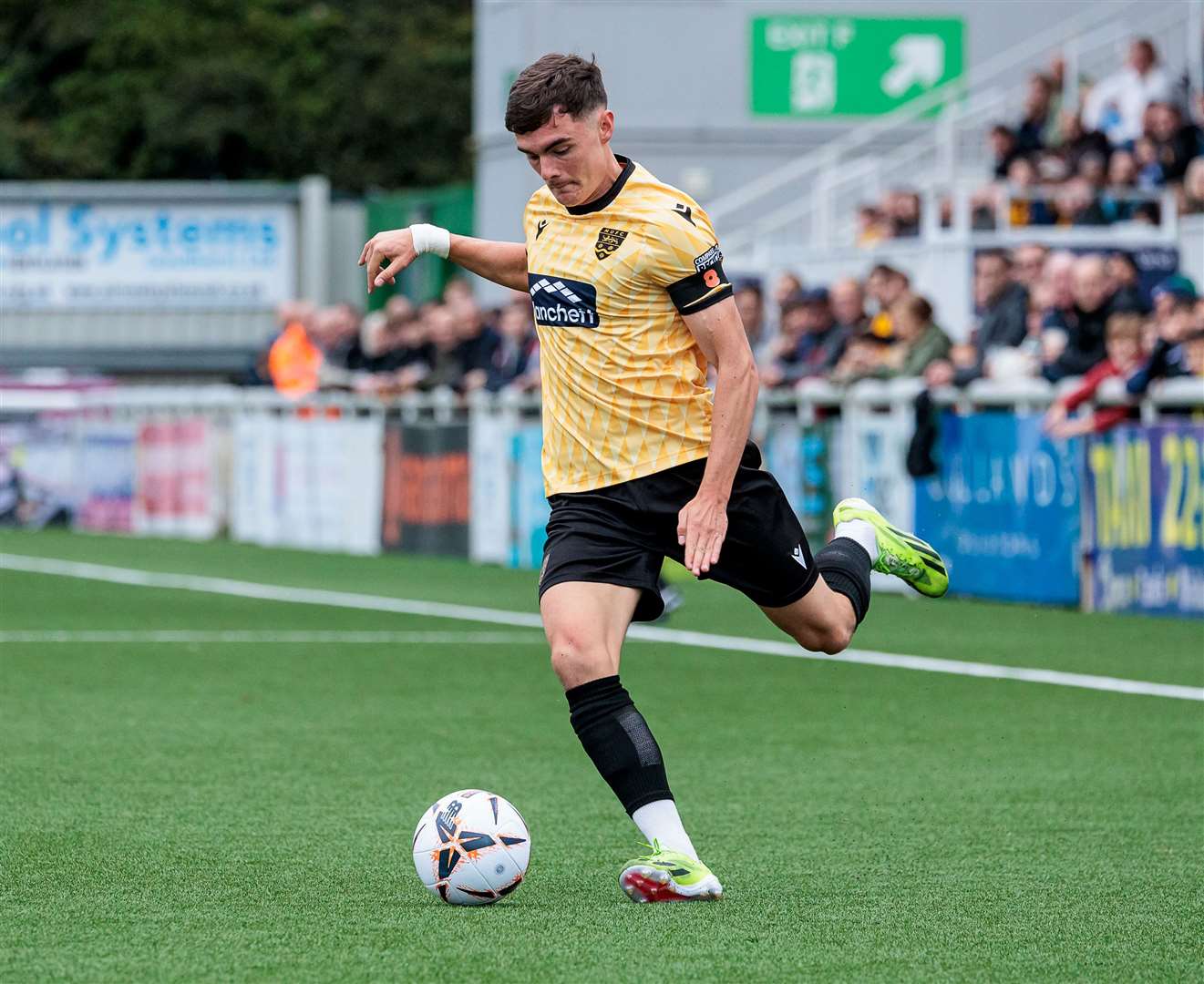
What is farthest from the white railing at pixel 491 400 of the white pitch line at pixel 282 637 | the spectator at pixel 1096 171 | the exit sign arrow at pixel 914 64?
the exit sign arrow at pixel 914 64

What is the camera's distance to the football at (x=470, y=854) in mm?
5996

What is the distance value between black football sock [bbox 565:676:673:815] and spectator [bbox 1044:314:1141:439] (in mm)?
8831

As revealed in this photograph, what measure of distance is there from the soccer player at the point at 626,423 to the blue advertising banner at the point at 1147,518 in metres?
7.49

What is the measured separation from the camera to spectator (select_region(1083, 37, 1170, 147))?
20.2 meters

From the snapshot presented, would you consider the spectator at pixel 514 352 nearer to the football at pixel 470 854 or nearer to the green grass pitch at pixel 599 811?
the green grass pitch at pixel 599 811

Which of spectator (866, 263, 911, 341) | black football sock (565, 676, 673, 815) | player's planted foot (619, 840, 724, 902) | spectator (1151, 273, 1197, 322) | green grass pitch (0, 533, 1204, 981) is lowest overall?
green grass pitch (0, 533, 1204, 981)

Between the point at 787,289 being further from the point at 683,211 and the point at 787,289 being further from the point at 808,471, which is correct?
the point at 683,211

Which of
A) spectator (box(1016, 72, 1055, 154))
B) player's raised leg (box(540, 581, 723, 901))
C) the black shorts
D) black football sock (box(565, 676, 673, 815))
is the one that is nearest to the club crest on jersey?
the black shorts

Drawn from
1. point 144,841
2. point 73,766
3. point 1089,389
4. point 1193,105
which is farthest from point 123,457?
point 144,841

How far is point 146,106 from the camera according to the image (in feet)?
177

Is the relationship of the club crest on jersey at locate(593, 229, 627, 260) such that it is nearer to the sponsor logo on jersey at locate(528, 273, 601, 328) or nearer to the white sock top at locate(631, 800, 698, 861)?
the sponsor logo on jersey at locate(528, 273, 601, 328)

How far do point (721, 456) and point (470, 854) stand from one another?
3.78 ft

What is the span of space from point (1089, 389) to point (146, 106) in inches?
1659

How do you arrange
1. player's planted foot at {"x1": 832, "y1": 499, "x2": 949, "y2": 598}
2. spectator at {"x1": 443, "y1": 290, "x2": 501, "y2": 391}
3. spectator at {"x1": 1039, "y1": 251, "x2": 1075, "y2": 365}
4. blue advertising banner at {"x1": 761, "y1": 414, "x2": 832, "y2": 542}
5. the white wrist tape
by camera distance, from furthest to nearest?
spectator at {"x1": 443, "y1": 290, "x2": 501, "y2": 391} → blue advertising banner at {"x1": 761, "y1": 414, "x2": 832, "y2": 542} → spectator at {"x1": 1039, "y1": 251, "x2": 1075, "y2": 365} → player's planted foot at {"x1": 832, "y1": 499, "x2": 949, "y2": 598} → the white wrist tape
